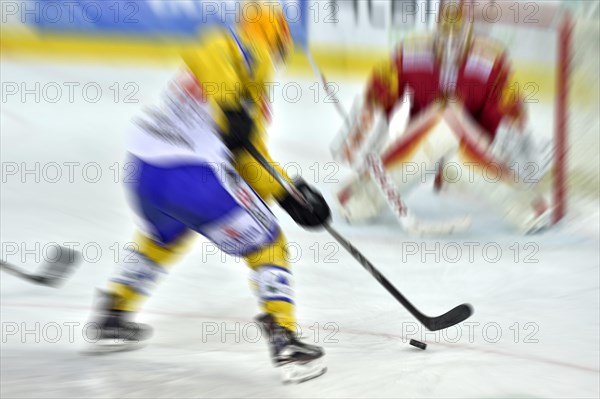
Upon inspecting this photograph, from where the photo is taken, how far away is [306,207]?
1.59m

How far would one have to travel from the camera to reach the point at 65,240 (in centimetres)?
263

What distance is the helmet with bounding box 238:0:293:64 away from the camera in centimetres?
152

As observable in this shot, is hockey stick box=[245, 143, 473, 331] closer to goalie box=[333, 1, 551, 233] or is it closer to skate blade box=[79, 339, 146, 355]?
skate blade box=[79, 339, 146, 355]

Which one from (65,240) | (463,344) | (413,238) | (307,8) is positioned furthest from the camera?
(307,8)

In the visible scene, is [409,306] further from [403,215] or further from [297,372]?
[403,215]

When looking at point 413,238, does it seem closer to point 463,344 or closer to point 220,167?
point 463,344

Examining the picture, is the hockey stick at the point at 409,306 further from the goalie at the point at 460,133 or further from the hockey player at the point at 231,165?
the goalie at the point at 460,133

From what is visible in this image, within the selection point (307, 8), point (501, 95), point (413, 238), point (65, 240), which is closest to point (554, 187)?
point (501, 95)

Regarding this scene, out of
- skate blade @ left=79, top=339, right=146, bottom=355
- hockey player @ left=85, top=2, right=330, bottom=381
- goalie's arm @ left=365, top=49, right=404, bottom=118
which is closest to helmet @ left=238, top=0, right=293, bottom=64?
hockey player @ left=85, top=2, right=330, bottom=381

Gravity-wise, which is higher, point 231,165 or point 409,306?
point 231,165

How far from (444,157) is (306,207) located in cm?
158

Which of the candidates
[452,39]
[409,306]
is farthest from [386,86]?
[409,306]

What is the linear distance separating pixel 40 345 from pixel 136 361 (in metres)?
0.27

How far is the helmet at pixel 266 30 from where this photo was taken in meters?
1.52
